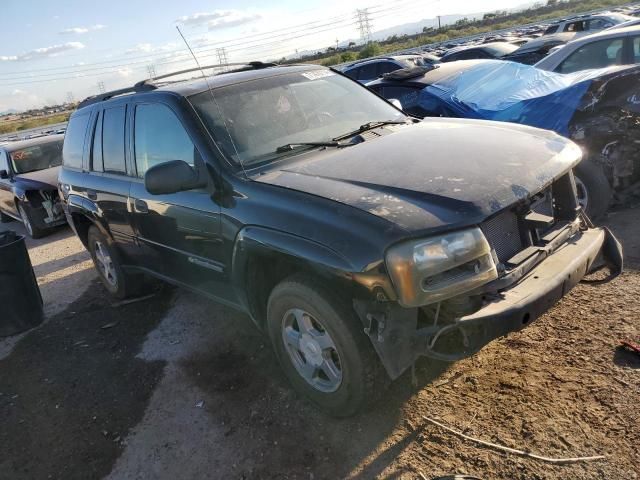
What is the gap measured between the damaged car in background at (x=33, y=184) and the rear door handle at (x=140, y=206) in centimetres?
536

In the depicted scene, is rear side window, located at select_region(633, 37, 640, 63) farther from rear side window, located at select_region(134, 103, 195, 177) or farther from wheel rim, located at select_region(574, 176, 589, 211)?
rear side window, located at select_region(134, 103, 195, 177)

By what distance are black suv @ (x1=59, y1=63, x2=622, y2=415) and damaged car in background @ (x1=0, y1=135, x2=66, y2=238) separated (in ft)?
17.1

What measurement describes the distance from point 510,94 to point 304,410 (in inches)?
171

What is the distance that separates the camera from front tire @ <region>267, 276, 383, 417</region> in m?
2.68

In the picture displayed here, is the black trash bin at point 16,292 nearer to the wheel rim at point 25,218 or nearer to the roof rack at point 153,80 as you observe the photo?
the roof rack at point 153,80

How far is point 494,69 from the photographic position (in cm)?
654

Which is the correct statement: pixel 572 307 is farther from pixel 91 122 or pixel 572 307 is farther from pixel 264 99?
pixel 91 122

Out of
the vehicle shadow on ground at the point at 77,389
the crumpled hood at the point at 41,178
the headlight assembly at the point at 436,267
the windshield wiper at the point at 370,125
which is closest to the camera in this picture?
the headlight assembly at the point at 436,267

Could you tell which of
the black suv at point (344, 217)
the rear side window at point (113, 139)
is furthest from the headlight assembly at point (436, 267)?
the rear side window at point (113, 139)

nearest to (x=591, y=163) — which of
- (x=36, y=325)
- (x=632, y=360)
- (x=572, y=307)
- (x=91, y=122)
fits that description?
(x=572, y=307)

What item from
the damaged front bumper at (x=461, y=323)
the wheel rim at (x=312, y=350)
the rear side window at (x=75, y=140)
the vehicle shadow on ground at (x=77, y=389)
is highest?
the rear side window at (x=75, y=140)

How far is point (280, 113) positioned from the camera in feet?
11.9

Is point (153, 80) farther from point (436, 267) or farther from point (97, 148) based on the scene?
point (436, 267)

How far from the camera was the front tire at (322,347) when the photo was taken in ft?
8.79
